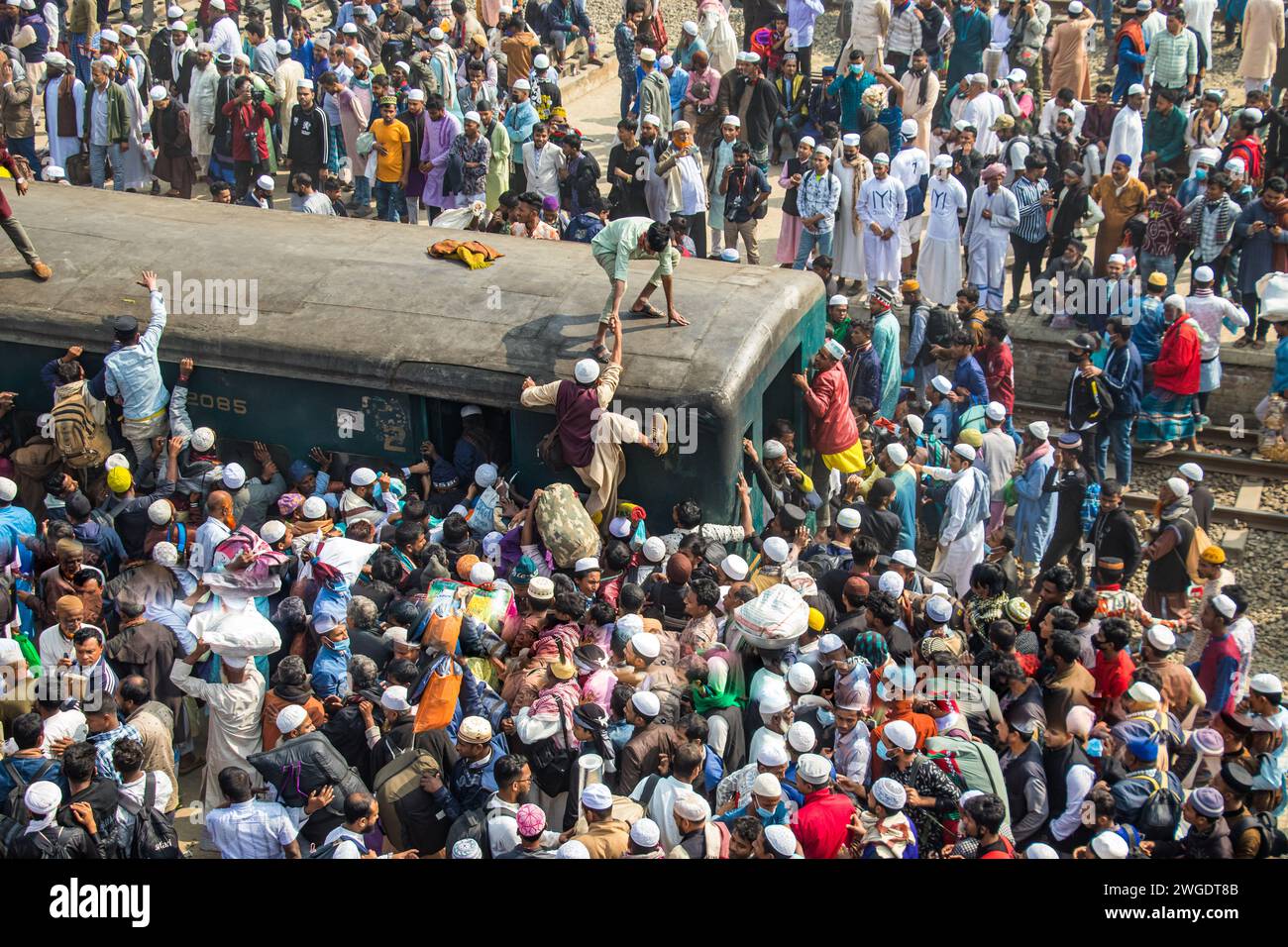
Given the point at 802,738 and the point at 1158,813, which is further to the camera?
the point at 802,738

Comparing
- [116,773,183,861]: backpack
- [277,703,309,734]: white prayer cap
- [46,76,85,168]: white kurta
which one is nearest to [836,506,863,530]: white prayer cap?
[277,703,309,734]: white prayer cap

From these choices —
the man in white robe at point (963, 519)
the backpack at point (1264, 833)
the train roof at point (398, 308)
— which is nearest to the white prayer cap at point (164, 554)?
the train roof at point (398, 308)

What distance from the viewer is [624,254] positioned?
10.5 metres

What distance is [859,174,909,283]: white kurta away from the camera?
14406 mm

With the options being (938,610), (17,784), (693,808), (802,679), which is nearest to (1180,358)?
(938,610)

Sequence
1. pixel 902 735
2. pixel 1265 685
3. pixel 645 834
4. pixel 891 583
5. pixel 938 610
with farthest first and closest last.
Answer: pixel 891 583, pixel 938 610, pixel 1265 685, pixel 902 735, pixel 645 834

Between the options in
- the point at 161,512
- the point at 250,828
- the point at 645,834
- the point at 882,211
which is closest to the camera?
the point at 645,834

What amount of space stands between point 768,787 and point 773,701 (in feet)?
2.35

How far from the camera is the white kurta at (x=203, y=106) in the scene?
53.8ft

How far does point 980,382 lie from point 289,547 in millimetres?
5354

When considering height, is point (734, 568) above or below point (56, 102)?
below

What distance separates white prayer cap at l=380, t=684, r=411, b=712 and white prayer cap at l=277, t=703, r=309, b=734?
44 cm

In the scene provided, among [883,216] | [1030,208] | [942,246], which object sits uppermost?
[1030,208]

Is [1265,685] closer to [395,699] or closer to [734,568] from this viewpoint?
[734,568]
